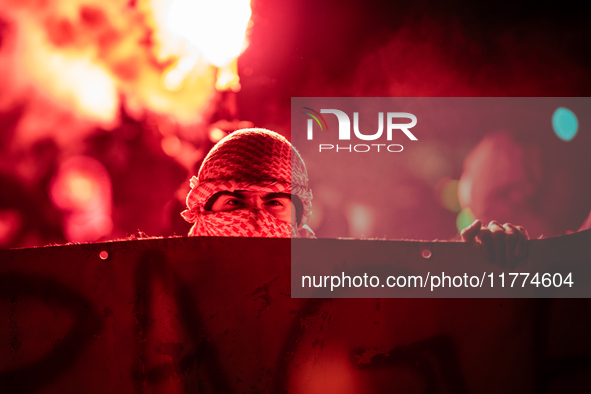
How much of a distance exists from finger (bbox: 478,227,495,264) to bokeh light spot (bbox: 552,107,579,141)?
2953 millimetres

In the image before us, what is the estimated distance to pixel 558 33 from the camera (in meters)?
2.83

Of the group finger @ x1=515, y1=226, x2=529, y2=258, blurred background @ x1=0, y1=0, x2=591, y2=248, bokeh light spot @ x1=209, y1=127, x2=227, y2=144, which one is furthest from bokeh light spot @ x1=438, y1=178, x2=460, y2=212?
finger @ x1=515, y1=226, x2=529, y2=258

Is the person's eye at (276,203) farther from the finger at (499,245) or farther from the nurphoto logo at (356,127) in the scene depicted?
the nurphoto logo at (356,127)

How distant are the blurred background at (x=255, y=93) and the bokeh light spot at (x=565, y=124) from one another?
0.01m

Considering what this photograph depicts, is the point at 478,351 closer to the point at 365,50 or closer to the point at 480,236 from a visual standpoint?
the point at 480,236

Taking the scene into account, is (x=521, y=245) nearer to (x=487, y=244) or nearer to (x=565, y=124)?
(x=487, y=244)

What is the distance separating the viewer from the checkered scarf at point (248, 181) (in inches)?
62.8

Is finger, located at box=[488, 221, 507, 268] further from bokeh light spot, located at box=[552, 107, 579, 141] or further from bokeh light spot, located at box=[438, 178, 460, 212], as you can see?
bokeh light spot, located at box=[552, 107, 579, 141]

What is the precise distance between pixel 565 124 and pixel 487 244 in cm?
301

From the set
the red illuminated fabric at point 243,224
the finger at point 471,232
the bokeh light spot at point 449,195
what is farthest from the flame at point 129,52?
the finger at point 471,232

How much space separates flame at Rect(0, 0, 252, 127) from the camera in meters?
2.85

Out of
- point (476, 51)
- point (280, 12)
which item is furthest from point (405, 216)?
point (280, 12)

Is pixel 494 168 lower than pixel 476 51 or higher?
lower

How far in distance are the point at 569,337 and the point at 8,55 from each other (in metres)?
3.76
